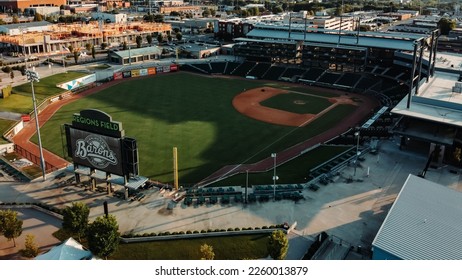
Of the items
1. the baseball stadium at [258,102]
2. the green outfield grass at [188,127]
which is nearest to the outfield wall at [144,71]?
the baseball stadium at [258,102]

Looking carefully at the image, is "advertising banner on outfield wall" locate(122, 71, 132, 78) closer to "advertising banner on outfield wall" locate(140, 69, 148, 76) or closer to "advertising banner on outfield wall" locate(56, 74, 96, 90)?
"advertising banner on outfield wall" locate(140, 69, 148, 76)

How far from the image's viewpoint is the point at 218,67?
454 ft

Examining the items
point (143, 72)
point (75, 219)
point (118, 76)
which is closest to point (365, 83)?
point (143, 72)

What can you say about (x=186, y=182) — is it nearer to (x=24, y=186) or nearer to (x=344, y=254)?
(x=24, y=186)

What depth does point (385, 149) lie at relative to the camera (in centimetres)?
6875

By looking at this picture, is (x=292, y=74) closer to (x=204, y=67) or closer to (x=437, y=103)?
(x=204, y=67)

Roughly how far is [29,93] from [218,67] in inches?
2341

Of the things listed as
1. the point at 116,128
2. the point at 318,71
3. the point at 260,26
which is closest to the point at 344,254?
the point at 116,128

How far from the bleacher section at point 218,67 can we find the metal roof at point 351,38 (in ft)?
49.1

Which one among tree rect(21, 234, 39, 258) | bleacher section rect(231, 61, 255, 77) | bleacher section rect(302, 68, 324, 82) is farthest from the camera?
Answer: bleacher section rect(231, 61, 255, 77)

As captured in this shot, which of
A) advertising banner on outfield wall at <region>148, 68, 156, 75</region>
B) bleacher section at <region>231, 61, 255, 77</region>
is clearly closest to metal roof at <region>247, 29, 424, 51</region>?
bleacher section at <region>231, 61, 255, 77</region>

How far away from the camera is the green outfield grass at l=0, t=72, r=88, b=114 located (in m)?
92.7

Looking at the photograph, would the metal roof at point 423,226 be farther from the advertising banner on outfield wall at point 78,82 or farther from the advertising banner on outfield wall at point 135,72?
the advertising banner on outfield wall at point 135,72

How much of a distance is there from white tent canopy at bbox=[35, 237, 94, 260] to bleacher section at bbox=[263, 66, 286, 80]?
97436 millimetres
